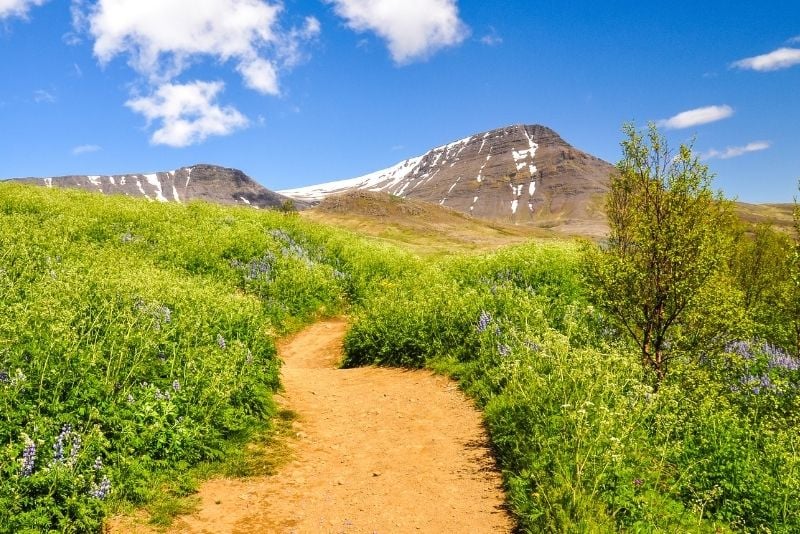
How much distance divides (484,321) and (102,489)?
8.93 m

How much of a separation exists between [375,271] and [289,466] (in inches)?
720

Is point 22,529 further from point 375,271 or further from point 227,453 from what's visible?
point 375,271

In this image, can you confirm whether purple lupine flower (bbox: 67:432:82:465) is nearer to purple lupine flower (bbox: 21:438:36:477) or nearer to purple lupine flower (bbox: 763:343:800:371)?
purple lupine flower (bbox: 21:438:36:477)

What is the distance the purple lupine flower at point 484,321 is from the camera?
12459 millimetres

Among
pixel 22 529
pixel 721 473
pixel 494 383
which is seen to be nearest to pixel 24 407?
pixel 22 529

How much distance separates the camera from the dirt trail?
6.36m

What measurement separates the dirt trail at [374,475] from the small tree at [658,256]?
14.3ft

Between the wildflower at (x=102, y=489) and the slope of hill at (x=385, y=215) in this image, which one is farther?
the slope of hill at (x=385, y=215)

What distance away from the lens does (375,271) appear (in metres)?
26.0

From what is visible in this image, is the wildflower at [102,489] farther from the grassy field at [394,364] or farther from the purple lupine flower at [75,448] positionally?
the purple lupine flower at [75,448]

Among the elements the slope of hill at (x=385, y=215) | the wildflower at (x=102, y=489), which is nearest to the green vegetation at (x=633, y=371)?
the wildflower at (x=102, y=489)

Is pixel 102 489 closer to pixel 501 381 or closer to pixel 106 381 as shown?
pixel 106 381

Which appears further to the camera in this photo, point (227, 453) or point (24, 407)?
point (227, 453)

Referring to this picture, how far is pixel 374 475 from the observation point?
25.4ft
